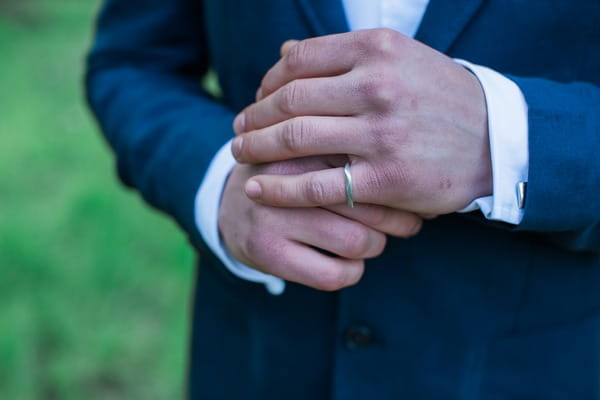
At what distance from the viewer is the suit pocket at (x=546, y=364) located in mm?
972

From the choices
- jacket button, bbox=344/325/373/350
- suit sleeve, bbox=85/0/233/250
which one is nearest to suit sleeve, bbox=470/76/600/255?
jacket button, bbox=344/325/373/350

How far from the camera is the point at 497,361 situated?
3.22 ft

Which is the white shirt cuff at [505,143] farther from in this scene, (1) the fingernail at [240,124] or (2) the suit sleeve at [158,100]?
(2) the suit sleeve at [158,100]

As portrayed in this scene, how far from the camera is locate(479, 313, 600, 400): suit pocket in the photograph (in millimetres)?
972

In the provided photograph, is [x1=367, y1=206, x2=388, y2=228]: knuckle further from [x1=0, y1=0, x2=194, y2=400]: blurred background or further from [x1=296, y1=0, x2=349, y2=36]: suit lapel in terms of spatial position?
[x1=0, y1=0, x2=194, y2=400]: blurred background

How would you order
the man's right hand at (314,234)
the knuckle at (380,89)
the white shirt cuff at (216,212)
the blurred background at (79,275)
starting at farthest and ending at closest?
the blurred background at (79,275)
the white shirt cuff at (216,212)
the man's right hand at (314,234)
the knuckle at (380,89)

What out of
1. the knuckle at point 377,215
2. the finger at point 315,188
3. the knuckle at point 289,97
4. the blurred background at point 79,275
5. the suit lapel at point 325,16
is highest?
the suit lapel at point 325,16

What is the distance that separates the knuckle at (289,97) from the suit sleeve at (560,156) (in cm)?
26

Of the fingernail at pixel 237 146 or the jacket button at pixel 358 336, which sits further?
the jacket button at pixel 358 336

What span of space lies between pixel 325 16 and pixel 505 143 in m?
0.32

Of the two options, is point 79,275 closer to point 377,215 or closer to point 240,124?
point 240,124

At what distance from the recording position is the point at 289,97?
77 centimetres

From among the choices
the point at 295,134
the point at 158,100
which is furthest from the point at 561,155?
the point at 158,100

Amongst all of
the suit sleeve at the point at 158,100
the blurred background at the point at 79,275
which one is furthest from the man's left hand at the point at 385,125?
the blurred background at the point at 79,275
